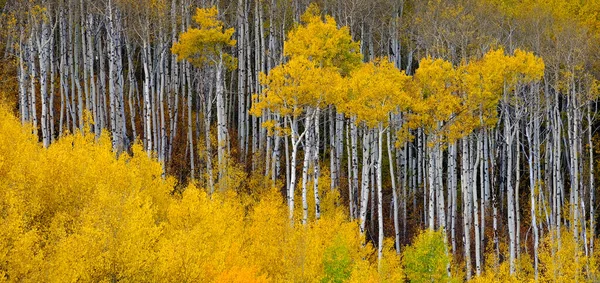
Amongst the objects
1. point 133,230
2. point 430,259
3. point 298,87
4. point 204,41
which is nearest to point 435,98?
point 298,87

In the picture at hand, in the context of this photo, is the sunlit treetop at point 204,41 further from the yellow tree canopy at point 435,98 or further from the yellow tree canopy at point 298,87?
the yellow tree canopy at point 435,98

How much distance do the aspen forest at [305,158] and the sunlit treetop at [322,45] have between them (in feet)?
0.27

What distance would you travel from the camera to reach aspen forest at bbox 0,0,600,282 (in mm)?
22250

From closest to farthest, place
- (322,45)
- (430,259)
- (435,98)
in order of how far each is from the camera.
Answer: (435,98)
(430,259)
(322,45)

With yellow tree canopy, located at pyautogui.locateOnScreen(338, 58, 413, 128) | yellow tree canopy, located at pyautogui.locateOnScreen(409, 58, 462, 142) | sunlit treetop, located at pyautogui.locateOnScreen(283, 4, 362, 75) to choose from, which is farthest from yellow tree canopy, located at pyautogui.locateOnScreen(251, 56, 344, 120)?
yellow tree canopy, located at pyautogui.locateOnScreen(409, 58, 462, 142)

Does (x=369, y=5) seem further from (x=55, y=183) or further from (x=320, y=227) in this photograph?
(x=55, y=183)

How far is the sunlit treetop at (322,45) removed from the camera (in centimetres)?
2866

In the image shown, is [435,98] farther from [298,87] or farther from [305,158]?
[305,158]

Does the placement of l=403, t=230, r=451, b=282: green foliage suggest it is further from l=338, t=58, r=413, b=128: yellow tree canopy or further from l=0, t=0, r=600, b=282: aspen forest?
l=338, t=58, r=413, b=128: yellow tree canopy

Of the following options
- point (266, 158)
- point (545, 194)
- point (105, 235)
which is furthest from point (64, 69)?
point (545, 194)

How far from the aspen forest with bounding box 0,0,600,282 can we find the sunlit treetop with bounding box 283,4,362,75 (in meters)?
0.08

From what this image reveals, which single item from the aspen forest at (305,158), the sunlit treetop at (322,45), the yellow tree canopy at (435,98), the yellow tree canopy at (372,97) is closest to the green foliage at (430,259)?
the aspen forest at (305,158)

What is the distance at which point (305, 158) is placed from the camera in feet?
89.7

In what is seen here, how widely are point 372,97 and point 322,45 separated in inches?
136
